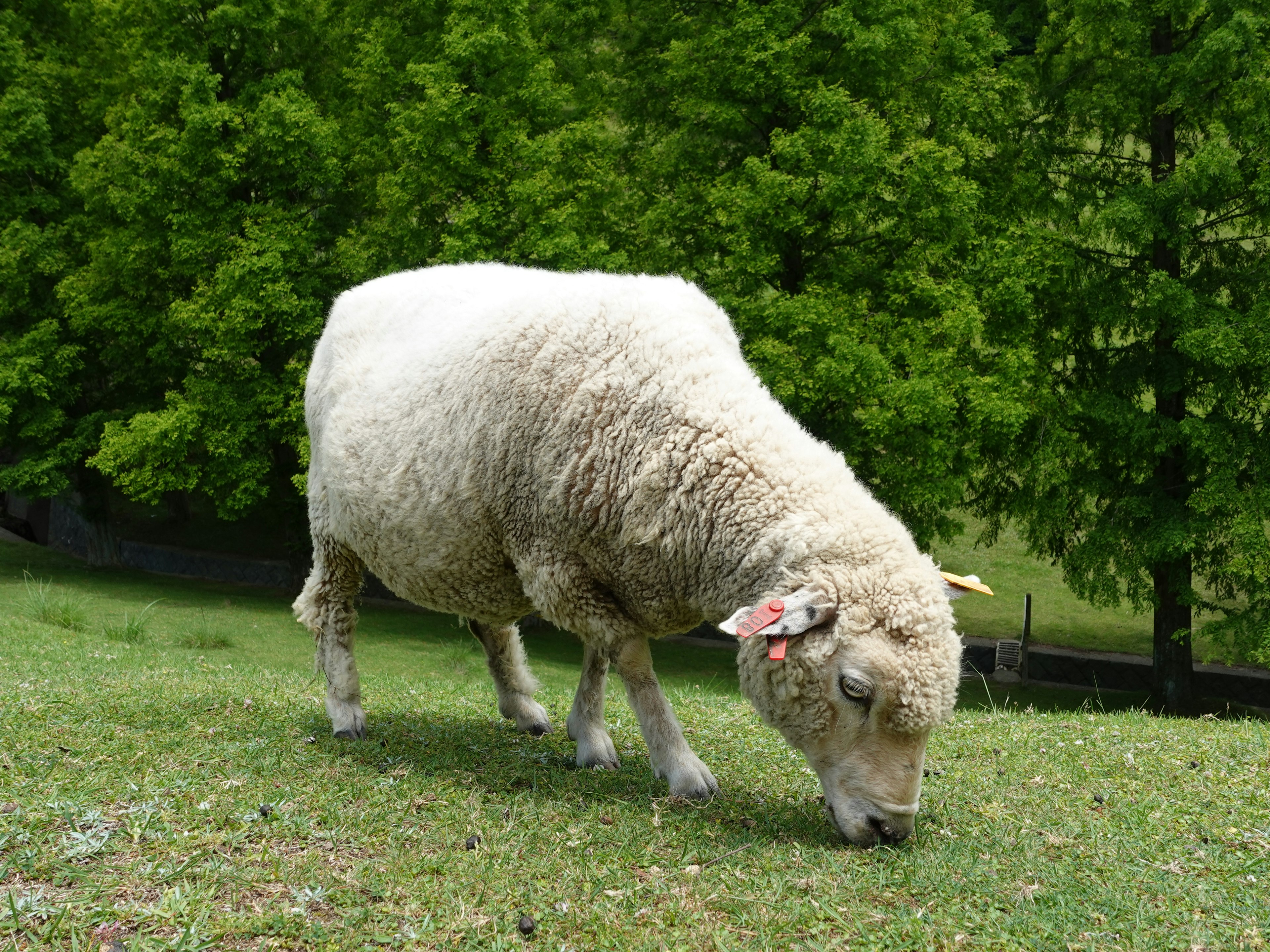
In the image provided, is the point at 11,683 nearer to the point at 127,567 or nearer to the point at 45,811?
the point at 45,811

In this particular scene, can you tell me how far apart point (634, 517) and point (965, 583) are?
1.58 m

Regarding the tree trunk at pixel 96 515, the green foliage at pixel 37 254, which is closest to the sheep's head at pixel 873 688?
the green foliage at pixel 37 254

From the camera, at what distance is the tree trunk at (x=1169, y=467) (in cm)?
1808

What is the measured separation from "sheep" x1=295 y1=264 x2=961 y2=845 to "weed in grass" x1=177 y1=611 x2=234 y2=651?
9849 mm

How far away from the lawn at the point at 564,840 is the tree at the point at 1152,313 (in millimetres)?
10999

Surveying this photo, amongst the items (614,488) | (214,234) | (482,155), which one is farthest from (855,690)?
(214,234)

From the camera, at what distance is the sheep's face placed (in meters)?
4.58

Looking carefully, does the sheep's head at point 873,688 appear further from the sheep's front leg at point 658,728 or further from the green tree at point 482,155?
the green tree at point 482,155

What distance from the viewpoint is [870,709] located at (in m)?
4.66

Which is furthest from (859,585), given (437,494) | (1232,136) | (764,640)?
(1232,136)

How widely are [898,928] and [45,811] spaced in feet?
11.2

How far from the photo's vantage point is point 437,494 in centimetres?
589

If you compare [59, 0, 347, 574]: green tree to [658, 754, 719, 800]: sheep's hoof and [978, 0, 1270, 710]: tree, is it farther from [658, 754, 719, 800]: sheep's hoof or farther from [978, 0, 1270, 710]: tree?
[658, 754, 719, 800]: sheep's hoof

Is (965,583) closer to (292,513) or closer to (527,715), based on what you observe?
(527,715)
